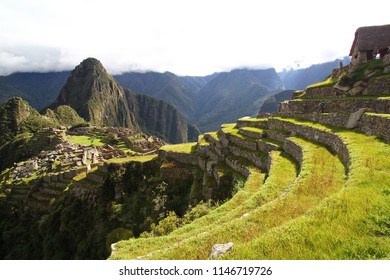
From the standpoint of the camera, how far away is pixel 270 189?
41.4ft

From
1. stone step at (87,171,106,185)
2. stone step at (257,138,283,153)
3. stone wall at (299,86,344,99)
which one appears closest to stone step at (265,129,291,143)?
stone step at (257,138,283,153)

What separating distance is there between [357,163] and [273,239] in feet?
19.8

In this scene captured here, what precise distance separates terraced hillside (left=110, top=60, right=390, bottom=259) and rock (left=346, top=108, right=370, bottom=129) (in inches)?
0.4

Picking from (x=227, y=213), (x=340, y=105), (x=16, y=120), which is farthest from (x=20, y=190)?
(x=16, y=120)

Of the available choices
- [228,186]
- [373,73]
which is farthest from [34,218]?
[373,73]

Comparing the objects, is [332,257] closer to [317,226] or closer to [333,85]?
[317,226]

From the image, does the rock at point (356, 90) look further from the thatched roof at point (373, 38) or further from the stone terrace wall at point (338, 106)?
the thatched roof at point (373, 38)

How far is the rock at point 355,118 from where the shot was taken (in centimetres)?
1664

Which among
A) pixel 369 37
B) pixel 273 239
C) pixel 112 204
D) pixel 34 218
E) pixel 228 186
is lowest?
pixel 34 218

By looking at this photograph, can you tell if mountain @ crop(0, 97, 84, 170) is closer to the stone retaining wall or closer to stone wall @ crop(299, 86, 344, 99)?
the stone retaining wall

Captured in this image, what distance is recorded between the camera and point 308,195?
1032cm

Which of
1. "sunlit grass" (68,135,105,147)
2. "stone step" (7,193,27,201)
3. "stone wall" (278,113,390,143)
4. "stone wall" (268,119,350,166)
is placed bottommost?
"stone step" (7,193,27,201)

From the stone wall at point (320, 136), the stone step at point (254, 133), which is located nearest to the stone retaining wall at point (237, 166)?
the stone step at point (254, 133)

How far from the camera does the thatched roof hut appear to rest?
30234mm
